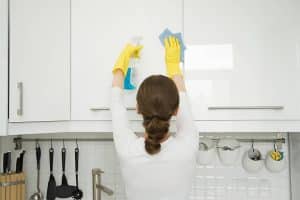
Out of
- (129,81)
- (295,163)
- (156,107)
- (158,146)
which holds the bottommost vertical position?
(295,163)

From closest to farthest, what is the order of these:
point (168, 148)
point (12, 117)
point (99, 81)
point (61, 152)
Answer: point (168, 148), point (12, 117), point (99, 81), point (61, 152)

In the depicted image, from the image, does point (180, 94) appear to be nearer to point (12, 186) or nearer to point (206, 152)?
point (206, 152)

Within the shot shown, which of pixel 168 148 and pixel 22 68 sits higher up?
pixel 22 68

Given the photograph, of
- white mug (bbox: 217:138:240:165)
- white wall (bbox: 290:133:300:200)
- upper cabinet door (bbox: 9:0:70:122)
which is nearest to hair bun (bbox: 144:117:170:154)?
upper cabinet door (bbox: 9:0:70:122)

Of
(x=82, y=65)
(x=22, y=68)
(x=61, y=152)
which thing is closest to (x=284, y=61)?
(x=82, y=65)

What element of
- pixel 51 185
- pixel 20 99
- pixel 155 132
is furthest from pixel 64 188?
pixel 155 132

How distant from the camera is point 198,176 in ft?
4.83

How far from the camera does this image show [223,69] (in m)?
1.17

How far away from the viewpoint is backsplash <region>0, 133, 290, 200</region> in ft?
4.67

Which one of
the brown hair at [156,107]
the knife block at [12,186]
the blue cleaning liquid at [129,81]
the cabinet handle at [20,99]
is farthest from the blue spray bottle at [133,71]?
the knife block at [12,186]

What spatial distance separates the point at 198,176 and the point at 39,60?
0.88 metres

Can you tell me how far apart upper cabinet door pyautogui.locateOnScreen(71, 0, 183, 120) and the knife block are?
0.49 m

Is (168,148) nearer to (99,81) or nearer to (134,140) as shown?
(134,140)

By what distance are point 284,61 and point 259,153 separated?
0.47 meters
